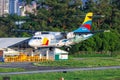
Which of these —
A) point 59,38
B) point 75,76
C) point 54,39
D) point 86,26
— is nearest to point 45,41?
point 54,39

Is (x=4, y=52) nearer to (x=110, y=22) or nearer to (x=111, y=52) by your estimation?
(x=111, y=52)

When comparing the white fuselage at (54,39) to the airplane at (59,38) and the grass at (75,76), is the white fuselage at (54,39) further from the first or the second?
the grass at (75,76)

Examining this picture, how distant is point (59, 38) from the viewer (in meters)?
78.8

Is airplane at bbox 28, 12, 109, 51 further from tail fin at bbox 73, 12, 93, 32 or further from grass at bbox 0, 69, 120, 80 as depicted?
grass at bbox 0, 69, 120, 80

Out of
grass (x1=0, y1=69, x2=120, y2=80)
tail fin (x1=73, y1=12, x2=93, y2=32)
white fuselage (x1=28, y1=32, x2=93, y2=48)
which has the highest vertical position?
grass (x1=0, y1=69, x2=120, y2=80)

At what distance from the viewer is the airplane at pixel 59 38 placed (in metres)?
73.2

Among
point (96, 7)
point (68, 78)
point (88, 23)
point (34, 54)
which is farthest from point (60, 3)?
point (68, 78)

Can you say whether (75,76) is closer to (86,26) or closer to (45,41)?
(45,41)

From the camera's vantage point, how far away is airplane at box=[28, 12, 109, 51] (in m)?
73.2

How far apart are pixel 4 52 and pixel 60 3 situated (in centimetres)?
4240

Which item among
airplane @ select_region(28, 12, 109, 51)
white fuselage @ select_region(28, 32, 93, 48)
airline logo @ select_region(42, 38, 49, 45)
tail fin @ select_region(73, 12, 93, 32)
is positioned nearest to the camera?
white fuselage @ select_region(28, 32, 93, 48)

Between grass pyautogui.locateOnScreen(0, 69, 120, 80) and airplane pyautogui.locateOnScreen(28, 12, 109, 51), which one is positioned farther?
airplane pyautogui.locateOnScreen(28, 12, 109, 51)

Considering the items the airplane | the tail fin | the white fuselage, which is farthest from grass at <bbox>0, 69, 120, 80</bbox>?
the tail fin

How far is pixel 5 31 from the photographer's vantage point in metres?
115
